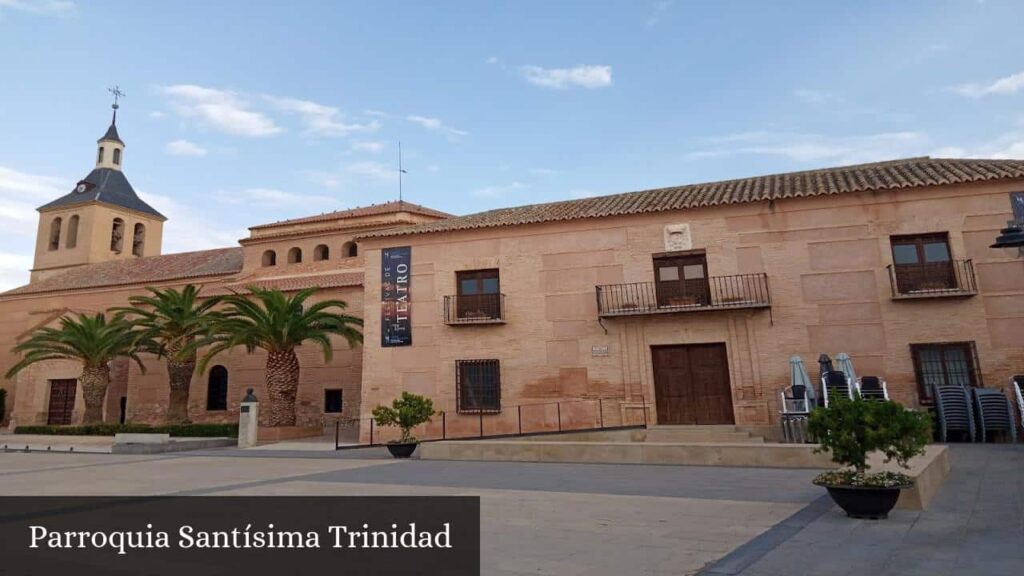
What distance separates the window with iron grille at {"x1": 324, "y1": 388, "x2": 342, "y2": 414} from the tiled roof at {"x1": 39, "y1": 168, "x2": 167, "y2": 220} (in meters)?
27.9

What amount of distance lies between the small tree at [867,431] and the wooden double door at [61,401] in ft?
124

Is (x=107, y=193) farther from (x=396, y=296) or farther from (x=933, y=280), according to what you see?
(x=933, y=280)

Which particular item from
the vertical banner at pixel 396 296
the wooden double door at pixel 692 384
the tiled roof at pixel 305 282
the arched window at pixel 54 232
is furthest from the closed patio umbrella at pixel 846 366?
the arched window at pixel 54 232

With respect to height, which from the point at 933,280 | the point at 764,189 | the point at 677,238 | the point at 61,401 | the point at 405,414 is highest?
the point at 764,189

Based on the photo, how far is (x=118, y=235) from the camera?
43.4 metres

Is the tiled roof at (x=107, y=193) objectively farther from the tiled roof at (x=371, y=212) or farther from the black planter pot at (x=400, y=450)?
the black planter pot at (x=400, y=450)

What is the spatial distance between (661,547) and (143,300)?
26.5 m

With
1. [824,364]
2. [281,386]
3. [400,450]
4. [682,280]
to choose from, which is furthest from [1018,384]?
[281,386]

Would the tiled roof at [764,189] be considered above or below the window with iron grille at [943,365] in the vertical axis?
above

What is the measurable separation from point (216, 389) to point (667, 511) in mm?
28896

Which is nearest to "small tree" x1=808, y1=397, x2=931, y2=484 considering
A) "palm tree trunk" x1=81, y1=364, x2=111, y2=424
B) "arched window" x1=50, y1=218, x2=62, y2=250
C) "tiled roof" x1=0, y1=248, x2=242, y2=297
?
"palm tree trunk" x1=81, y1=364, x2=111, y2=424

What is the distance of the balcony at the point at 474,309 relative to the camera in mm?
17581

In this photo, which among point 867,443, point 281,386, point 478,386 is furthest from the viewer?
point 281,386

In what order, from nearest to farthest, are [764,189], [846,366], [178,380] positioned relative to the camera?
[846,366] → [764,189] → [178,380]
